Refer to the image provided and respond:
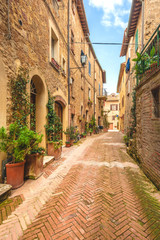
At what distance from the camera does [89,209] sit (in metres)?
2.35

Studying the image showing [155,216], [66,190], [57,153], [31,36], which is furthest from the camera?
[57,153]

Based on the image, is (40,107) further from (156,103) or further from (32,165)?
(156,103)

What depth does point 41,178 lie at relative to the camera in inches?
144

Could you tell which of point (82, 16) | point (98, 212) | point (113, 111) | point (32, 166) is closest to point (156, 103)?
point (98, 212)

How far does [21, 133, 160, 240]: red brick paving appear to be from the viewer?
6.10 ft

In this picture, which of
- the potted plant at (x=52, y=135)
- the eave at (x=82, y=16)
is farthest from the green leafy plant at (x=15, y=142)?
the eave at (x=82, y=16)

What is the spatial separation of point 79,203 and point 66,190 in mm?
586

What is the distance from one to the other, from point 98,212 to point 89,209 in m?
0.18

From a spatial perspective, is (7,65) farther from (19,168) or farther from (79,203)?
(79,203)

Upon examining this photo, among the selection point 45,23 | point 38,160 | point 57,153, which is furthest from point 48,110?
point 45,23

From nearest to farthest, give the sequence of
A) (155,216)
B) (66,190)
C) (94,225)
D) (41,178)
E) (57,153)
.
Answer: (94,225), (155,216), (66,190), (41,178), (57,153)

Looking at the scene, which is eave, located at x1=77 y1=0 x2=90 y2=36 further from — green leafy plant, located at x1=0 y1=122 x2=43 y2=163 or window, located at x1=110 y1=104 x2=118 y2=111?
window, located at x1=110 y1=104 x2=118 y2=111

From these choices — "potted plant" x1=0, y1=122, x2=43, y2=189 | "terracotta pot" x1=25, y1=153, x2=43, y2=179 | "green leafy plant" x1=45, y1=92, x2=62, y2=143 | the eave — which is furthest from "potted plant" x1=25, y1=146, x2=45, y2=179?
the eave

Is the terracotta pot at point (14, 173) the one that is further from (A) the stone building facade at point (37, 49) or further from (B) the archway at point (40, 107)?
(B) the archway at point (40, 107)
